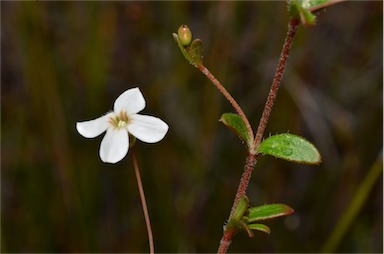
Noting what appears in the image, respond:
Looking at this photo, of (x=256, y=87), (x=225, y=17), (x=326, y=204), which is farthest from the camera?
(x=256, y=87)

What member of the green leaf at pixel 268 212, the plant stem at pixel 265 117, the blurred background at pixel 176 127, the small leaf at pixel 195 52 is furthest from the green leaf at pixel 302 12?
the blurred background at pixel 176 127

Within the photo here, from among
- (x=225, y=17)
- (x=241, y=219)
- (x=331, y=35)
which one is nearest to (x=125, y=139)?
(x=241, y=219)

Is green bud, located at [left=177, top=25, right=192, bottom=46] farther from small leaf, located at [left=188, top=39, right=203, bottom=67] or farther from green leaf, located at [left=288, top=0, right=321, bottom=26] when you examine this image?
green leaf, located at [left=288, top=0, right=321, bottom=26]

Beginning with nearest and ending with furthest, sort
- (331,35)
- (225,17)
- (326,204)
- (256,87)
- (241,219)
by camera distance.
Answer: (241,219)
(225,17)
(326,204)
(256,87)
(331,35)

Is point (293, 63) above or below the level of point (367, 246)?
above

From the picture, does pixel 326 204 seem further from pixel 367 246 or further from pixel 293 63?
pixel 293 63

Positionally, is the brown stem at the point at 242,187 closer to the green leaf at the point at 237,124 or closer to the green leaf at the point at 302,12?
the green leaf at the point at 237,124

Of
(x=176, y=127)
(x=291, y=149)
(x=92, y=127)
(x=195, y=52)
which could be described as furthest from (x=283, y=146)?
(x=176, y=127)
